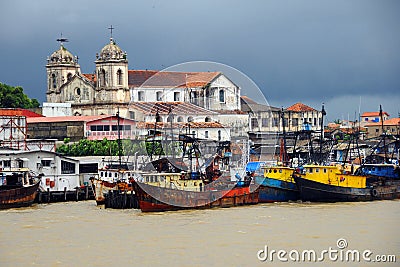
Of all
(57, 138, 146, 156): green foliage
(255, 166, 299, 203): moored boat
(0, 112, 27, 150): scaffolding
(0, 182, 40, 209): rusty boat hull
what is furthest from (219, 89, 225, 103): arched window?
(0, 112, 27, 150): scaffolding

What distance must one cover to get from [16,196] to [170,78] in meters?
8.63

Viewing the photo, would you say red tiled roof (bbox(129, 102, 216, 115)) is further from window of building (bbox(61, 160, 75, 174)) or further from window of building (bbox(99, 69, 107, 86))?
window of building (bbox(99, 69, 107, 86))

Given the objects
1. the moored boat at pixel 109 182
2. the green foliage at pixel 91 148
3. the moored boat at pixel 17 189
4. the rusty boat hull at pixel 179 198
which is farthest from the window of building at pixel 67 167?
the rusty boat hull at pixel 179 198

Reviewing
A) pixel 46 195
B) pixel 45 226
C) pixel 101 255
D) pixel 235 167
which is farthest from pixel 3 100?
pixel 101 255

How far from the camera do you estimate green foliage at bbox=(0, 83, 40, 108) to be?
74875mm

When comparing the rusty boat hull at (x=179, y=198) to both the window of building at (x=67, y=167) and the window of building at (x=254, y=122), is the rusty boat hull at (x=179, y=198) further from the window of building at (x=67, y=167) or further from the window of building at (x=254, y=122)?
the window of building at (x=67, y=167)

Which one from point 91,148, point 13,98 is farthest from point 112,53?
point 91,148

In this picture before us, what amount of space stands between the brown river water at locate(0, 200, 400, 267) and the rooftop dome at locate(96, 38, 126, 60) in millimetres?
30057

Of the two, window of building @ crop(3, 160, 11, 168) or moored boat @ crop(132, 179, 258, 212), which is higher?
window of building @ crop(3, 160, 11, 168)

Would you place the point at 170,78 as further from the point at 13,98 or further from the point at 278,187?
the point at 13,98

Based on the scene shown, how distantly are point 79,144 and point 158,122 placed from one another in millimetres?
19128

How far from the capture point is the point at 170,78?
1761 inches

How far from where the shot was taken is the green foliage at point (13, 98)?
74875 mm

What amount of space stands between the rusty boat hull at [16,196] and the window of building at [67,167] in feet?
19.7
